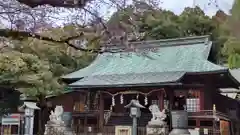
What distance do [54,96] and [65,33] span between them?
13437mm

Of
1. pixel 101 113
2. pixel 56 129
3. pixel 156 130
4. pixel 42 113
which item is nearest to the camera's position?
pixel 156 130

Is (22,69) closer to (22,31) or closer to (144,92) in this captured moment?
(144,92)

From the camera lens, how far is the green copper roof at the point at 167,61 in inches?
661

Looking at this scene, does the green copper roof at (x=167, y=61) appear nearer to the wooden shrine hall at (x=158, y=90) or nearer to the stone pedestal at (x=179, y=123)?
the wooden shrine hall at (x=158, y=90)

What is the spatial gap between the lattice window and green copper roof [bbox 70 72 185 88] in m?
1.56

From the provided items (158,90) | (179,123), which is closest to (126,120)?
(158,90)

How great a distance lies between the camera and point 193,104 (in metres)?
16.5

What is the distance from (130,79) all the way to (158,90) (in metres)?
1.41

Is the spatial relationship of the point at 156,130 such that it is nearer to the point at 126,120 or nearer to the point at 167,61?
the point at 126,120

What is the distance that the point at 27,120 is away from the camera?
56.1ft

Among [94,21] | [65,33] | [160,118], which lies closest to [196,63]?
[160,118]

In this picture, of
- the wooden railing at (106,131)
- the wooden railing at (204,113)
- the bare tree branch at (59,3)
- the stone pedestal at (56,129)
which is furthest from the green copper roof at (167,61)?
the bare tree branch at (59,3)

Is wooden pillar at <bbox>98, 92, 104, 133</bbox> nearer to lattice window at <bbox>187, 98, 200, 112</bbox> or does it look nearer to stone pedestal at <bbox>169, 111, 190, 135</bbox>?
stone pedestal at <bbox>169, 111, 190, 135</bbox>

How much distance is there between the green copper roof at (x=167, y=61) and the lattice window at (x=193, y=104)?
146 centimetres
